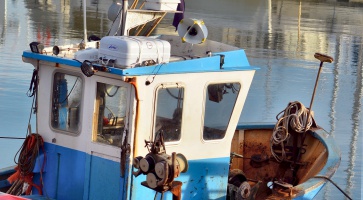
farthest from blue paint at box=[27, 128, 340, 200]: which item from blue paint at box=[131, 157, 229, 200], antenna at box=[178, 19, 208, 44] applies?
antenna at box=[178, 19, 208, 44]

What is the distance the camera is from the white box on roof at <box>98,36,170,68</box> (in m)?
6.68

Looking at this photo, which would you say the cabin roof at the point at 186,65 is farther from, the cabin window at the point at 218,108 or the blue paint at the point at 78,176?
the blue paint at the point at 78,176

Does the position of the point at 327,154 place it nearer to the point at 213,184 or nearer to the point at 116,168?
the point at 213,184

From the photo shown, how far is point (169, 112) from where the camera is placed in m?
7.02

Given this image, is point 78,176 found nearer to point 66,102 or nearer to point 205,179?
point 66,102

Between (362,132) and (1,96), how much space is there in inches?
286

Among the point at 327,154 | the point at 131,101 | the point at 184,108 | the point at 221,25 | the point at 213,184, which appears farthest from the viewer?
the point at 221,25

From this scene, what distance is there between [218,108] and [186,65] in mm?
707

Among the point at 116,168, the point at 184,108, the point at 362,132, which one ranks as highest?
the point at 184,108

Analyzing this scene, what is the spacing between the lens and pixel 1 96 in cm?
1557

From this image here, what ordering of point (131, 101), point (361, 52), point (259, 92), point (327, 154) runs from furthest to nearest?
1. point (361, 52)
2. point (259, 92)
3. point (327, 154)
4. point (131, 101)

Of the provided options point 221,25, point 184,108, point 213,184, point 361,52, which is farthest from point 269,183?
point 221,25

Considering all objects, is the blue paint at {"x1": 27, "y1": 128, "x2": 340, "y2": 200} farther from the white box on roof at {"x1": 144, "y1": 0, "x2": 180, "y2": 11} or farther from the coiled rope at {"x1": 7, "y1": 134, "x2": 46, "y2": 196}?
the white box on roof at {"x1": 144, "y1": 0, "x2": 180, "y2": 11}

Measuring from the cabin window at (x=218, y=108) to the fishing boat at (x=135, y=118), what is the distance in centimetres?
1
